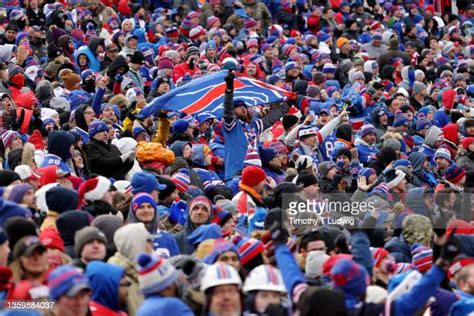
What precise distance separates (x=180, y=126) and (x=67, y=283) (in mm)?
8559

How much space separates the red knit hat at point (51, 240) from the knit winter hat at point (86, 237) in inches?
8.7

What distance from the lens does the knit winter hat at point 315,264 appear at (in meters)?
10.6

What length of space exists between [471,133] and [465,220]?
14.9ft

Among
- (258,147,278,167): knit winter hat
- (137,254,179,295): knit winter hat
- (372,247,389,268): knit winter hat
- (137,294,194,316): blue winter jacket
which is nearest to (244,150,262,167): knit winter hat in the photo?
(258,147,278,167): knit winter hat

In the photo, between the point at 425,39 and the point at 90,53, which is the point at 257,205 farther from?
the point at 425,39

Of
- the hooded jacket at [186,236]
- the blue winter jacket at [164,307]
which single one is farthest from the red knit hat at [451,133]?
the blue winter jacket at [164,307]

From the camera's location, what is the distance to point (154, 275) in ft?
Answer: 30.2

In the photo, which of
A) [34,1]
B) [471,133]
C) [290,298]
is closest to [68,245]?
[290,298]

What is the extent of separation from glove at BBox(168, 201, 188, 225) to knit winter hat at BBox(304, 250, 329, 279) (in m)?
2.48

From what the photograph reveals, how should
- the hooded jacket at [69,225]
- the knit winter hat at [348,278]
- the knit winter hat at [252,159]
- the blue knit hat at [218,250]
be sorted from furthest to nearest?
the knit winter hat at [252,159] < the hooded jacket at [69,225] < the blue knit hat at [218,250] < the knit winter hat at [348,278]

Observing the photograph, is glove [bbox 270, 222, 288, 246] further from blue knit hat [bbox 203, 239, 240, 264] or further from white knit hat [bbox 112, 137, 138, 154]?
white knit hat [bbox 112, 137, 138, 154]

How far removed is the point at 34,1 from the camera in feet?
78.2

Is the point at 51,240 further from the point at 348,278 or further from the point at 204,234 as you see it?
the point at 348,278

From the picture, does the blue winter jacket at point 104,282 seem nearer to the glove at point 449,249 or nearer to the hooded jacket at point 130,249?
the hooded jacket at point 130,249
